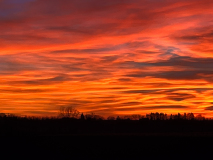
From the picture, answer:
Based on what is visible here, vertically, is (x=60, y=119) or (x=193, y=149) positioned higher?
(x=60, y=119)

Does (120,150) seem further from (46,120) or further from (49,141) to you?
(46,120)

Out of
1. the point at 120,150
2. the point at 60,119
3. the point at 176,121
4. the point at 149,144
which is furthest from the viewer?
the point at 60,119

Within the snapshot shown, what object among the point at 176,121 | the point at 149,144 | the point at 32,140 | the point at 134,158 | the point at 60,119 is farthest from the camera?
the point at 60,119

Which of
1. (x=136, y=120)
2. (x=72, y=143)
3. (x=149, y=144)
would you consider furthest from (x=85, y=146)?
(x=136, y=120)

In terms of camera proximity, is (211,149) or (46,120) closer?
(211,149)

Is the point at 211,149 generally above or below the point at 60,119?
below

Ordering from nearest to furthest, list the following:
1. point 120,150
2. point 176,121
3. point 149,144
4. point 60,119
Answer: point 120,150 < point 149,144 < point 176,121 < point 60,119

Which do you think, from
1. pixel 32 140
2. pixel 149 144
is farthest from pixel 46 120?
pixel 149 144

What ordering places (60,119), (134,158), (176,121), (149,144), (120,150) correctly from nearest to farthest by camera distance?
(134,158) < (120,150) < (149,144) < (176,121) < (60,119)

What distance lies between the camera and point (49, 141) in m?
28.6

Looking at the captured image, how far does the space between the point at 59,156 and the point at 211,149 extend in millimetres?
9309

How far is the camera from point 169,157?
23641mm

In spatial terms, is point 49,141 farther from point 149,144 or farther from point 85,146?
point 149,144

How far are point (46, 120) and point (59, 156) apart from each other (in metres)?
49.3
